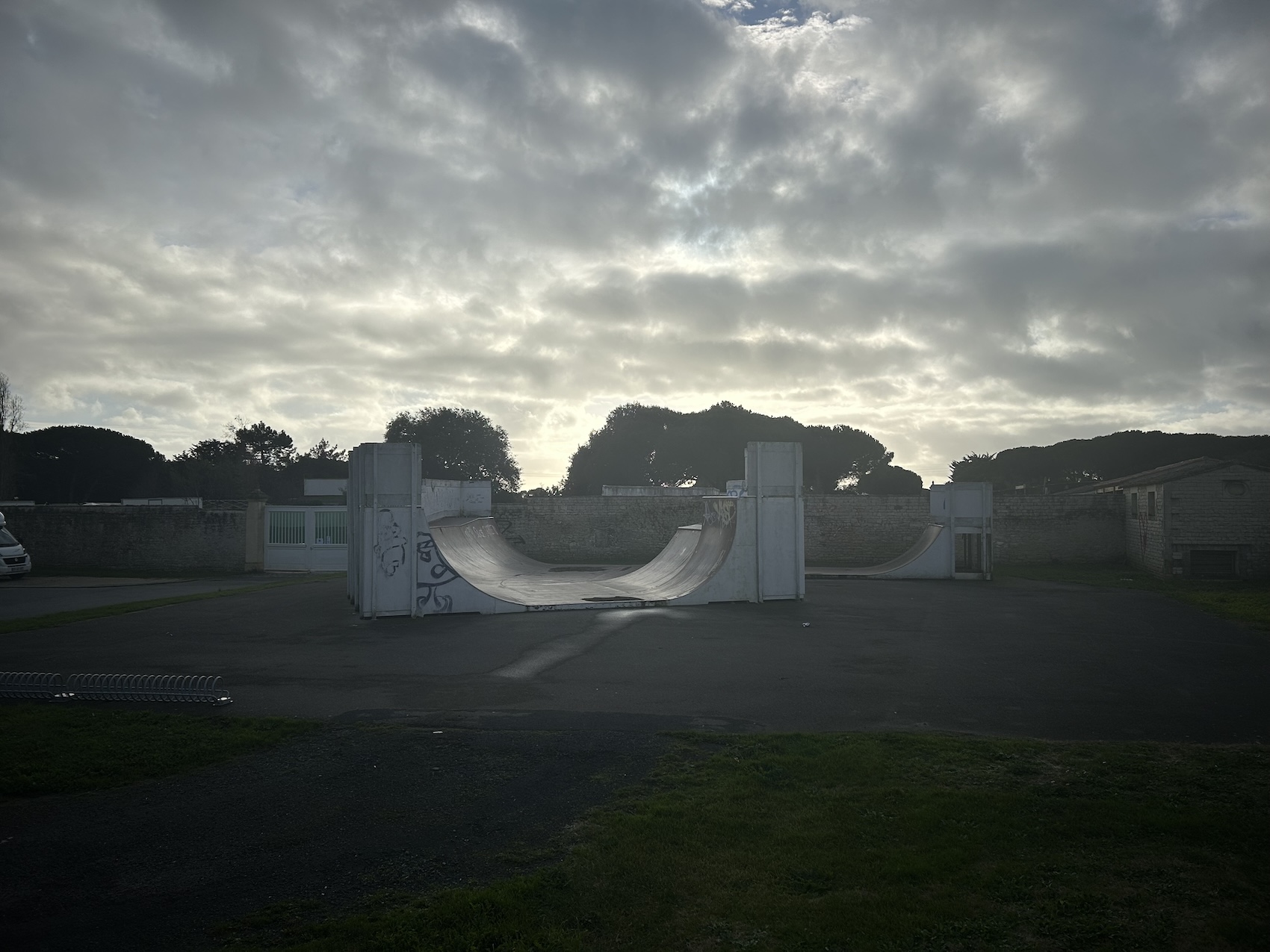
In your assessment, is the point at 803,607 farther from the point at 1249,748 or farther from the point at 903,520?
the point at 903,520

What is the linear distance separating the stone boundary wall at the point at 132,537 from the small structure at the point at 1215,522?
23487 millimetres

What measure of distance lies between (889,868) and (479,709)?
152 inches

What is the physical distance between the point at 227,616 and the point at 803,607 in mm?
8970

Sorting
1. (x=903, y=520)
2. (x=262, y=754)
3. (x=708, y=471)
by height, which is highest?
(x=708, y=471)

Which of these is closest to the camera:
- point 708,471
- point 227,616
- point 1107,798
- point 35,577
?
point 1107,798

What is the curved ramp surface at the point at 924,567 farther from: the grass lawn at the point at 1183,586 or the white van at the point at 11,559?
the white van at the point at 11,559

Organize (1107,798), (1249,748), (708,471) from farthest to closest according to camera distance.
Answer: (708,471) < (1249,748) < (1107,798)

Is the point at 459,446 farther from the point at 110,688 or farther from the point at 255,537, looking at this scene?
the point at 110,688

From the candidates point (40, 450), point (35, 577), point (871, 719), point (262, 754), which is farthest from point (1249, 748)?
point (40, 450)

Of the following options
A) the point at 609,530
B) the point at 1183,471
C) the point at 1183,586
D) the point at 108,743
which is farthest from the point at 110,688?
the point at 1183,471

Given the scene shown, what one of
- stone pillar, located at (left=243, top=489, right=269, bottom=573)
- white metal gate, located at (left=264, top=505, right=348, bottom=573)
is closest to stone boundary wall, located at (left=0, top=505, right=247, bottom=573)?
stone pillar, located at (left=243, top=489, right=269, bottom=573)

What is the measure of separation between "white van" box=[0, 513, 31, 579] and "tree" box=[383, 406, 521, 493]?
28.4 m

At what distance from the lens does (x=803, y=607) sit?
13.1 meters

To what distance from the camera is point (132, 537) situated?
22625mm
